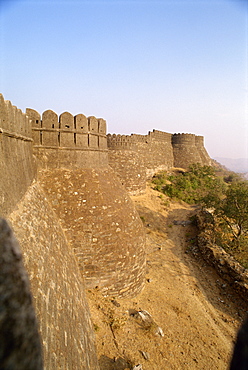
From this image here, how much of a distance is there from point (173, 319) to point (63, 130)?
7.18 m

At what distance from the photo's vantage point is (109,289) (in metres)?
6.42

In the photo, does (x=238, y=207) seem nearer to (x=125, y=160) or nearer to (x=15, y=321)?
(x=125, y=160)

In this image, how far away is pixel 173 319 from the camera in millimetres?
6941

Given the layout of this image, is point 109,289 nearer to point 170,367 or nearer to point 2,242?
point 170,367

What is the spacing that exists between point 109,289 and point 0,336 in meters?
5.04

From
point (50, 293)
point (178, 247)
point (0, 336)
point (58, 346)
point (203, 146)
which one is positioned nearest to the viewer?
point (0, 336)

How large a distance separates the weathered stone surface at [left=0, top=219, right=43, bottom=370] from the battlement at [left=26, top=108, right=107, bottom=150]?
14.8 ft

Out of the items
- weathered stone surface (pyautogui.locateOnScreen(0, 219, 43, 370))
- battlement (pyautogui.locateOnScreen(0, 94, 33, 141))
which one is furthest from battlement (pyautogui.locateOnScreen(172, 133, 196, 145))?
weathered stone surface (pyautogui.locateOnScreen(0, 219, 43, 370))

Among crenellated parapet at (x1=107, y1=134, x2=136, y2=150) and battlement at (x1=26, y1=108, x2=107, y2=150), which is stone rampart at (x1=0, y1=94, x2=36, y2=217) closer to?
battlement at (x1=26, y1=108, x2=107, y2=150)

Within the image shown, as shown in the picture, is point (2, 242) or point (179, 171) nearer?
point (2, 242)

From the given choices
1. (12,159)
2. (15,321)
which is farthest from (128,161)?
(15,321)

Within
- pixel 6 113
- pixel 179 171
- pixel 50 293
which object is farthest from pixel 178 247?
pixel 179 171

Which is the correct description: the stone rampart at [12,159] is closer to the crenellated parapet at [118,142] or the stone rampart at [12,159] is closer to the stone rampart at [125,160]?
the stone rampart at [125,160]

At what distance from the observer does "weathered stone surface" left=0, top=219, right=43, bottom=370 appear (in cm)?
177
